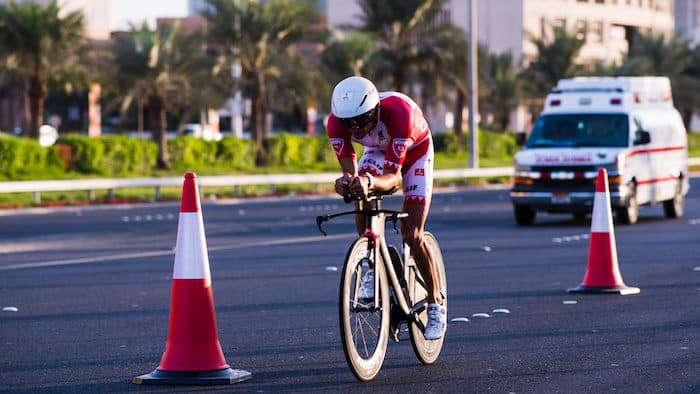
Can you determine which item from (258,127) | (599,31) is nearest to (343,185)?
(258,127)

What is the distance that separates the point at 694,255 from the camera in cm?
1781

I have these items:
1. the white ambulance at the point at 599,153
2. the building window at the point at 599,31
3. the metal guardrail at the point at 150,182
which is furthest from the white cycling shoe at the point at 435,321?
the building window at the point at 599,31

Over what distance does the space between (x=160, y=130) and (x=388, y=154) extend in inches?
1440

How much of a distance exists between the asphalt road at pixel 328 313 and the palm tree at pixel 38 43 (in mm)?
19618

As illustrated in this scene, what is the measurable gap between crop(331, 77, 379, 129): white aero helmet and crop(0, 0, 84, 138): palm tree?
35193mm

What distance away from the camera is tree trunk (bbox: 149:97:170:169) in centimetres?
4462

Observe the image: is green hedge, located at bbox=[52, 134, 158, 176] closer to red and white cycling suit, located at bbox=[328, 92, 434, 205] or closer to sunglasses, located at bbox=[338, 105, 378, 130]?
red and white cycling suit, located at bbox=[328, 92, 434, 205]

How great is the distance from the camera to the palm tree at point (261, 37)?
46094 millimetres

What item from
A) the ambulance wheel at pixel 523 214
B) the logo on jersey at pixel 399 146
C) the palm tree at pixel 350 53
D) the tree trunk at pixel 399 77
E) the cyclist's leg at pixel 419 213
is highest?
the palm tree at pixel 350 53

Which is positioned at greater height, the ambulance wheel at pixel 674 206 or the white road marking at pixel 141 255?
the ambulance wheel at pixel 674 206

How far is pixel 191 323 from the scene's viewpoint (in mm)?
8367

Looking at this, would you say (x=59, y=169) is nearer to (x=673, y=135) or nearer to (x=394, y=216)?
(x=673, y=135)

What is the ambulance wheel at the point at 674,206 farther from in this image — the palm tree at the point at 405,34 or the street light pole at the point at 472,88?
the palm tree at the point at 405,34

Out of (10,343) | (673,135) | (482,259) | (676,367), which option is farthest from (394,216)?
(673,135)
